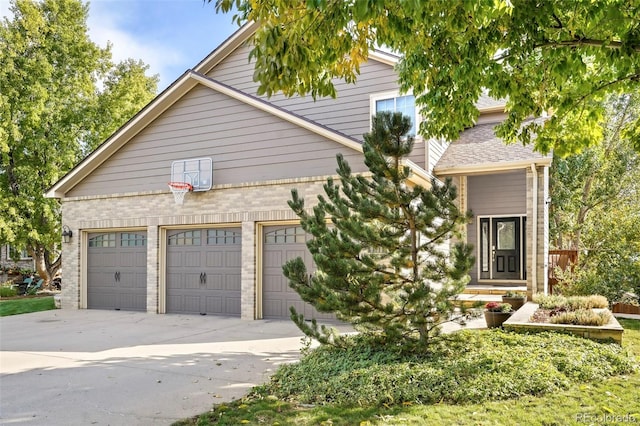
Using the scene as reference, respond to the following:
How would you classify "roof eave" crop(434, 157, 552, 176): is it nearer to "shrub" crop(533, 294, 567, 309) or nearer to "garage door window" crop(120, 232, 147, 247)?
"shrub" crop(533, 294, 567, 309)

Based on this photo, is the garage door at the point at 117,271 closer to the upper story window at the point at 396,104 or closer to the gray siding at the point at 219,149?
the gray siding at the point at 219,149

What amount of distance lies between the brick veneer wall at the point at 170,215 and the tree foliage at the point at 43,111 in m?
5.72

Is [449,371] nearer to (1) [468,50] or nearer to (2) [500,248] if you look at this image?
(1) [468,50]

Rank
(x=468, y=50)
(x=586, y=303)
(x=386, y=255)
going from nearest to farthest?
(x=468, y=50), (x=386, y=255), (x=586, y=303)

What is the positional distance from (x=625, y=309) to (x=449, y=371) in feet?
28.2

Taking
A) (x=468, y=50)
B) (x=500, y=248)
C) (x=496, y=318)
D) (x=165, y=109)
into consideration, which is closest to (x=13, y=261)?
(x=165, y=109)

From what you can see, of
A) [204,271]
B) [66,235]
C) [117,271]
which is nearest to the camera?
[204,271]

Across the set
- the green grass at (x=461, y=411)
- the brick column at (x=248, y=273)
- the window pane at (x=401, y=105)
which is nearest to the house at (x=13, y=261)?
the brick column at (x=248, y=273)

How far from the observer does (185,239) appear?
524 inches

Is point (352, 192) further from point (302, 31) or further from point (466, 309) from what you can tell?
point (302, 31)

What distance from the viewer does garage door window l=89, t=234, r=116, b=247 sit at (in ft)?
47.8

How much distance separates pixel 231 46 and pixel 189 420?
13.8 metres

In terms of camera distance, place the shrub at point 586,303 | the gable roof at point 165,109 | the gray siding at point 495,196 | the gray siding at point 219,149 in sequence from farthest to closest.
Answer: the gray siding at point 495,196
the gray siding at point 219,149
the gable roof at point 165,109
the shrub at point 586,303

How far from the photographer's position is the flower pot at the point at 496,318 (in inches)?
373
